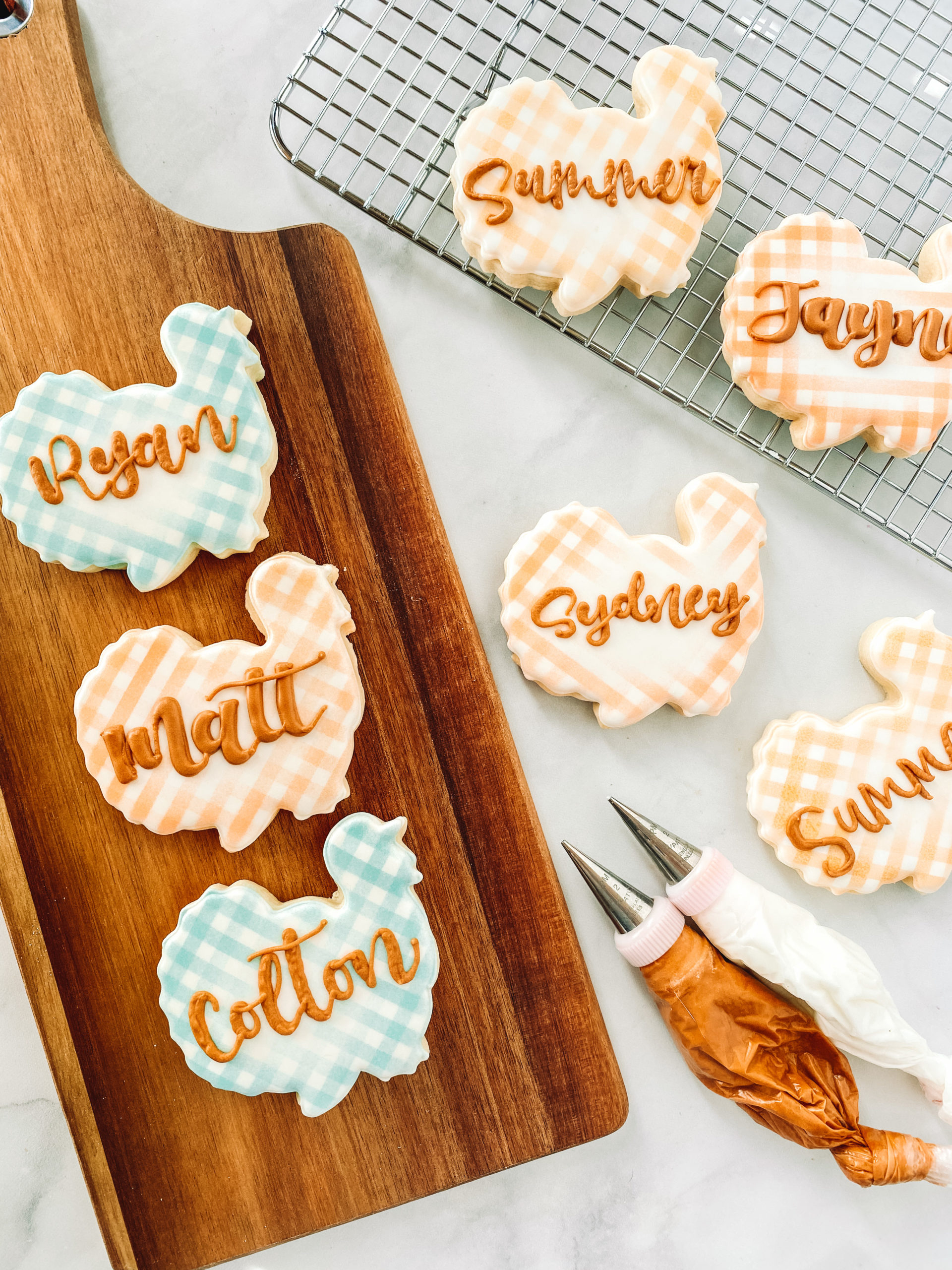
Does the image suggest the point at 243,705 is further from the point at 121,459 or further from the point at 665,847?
the point at 665,847

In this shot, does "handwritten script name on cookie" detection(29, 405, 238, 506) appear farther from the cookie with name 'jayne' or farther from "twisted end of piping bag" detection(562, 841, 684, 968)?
"twisted end of piping bag" detection(562, 841, 684, 968)

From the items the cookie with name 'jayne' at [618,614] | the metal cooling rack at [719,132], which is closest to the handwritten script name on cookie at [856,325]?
the metal cooling rack at [719,132]

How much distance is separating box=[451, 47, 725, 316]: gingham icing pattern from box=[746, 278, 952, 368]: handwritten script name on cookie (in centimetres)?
16

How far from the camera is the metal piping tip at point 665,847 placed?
1333mm

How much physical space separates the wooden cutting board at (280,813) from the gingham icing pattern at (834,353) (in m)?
0.55

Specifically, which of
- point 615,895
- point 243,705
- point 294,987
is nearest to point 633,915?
point 615,895

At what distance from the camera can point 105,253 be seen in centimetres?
122

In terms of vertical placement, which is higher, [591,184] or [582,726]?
[591,184]

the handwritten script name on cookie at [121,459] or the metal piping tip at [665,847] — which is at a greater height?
the handwritten script name on cookie at [121,459]

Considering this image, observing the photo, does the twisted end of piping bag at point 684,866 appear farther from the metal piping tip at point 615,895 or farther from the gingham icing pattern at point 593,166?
the gingham icing pattern at point 593,166

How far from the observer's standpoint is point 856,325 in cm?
131

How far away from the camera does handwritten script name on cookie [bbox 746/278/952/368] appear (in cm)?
130

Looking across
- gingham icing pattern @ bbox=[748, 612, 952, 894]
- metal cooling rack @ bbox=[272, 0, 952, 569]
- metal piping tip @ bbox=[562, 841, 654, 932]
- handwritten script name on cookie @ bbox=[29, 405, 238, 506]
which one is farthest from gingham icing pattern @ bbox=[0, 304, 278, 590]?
gingham icing pattern @ bbox=[748, 612, 952, 894]

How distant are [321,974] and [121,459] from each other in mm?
765
